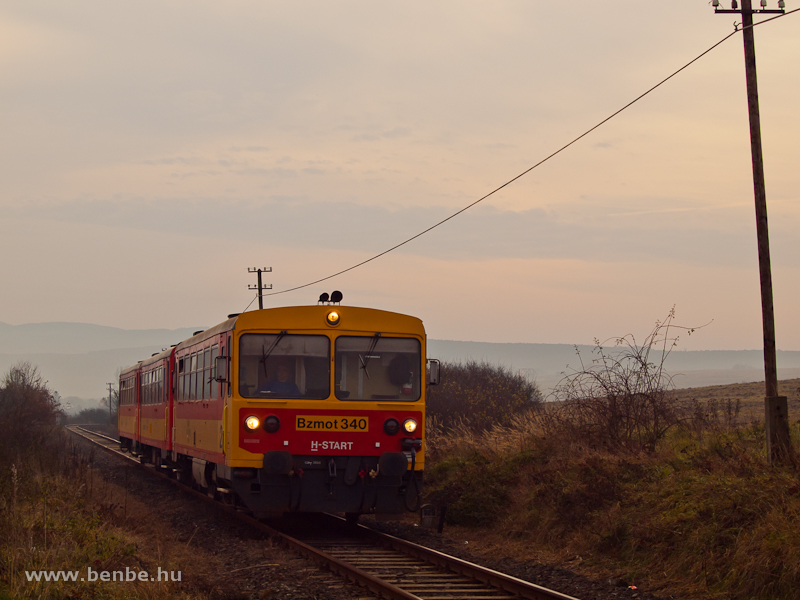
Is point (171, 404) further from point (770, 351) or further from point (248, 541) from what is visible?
point (770, 351)

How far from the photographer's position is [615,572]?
9.72 m

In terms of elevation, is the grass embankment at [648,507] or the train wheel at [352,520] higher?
the grass embankment at [648,507]

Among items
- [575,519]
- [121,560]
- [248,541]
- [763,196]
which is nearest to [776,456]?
[575,519]

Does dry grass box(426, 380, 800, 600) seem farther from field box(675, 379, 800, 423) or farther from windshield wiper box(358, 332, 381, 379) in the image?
field box(675, 379, 800, 423)

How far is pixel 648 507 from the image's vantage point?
10789 millimetres

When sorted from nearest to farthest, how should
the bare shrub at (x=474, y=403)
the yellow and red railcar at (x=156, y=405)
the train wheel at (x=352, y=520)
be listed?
the train wheel at (x=352, y=520), the yellow and red railcar at (x=156, y=405), the bare shrub at (x=474, y=403)

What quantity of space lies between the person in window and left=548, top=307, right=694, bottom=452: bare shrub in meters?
5.62

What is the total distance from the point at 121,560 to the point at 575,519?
572cm

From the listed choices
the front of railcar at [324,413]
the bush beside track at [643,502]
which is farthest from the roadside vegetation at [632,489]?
the front of railcar at [324,413]

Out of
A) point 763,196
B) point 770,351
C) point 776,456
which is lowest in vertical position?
point 776,456

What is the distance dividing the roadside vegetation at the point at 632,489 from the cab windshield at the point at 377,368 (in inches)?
97.3

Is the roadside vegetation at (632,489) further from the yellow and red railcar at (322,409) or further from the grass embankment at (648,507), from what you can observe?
the yellow and red railcar at (322,409)

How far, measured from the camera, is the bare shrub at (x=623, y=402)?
48.0 ft

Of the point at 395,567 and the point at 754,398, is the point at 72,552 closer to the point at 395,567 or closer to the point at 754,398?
the point at 395,567
